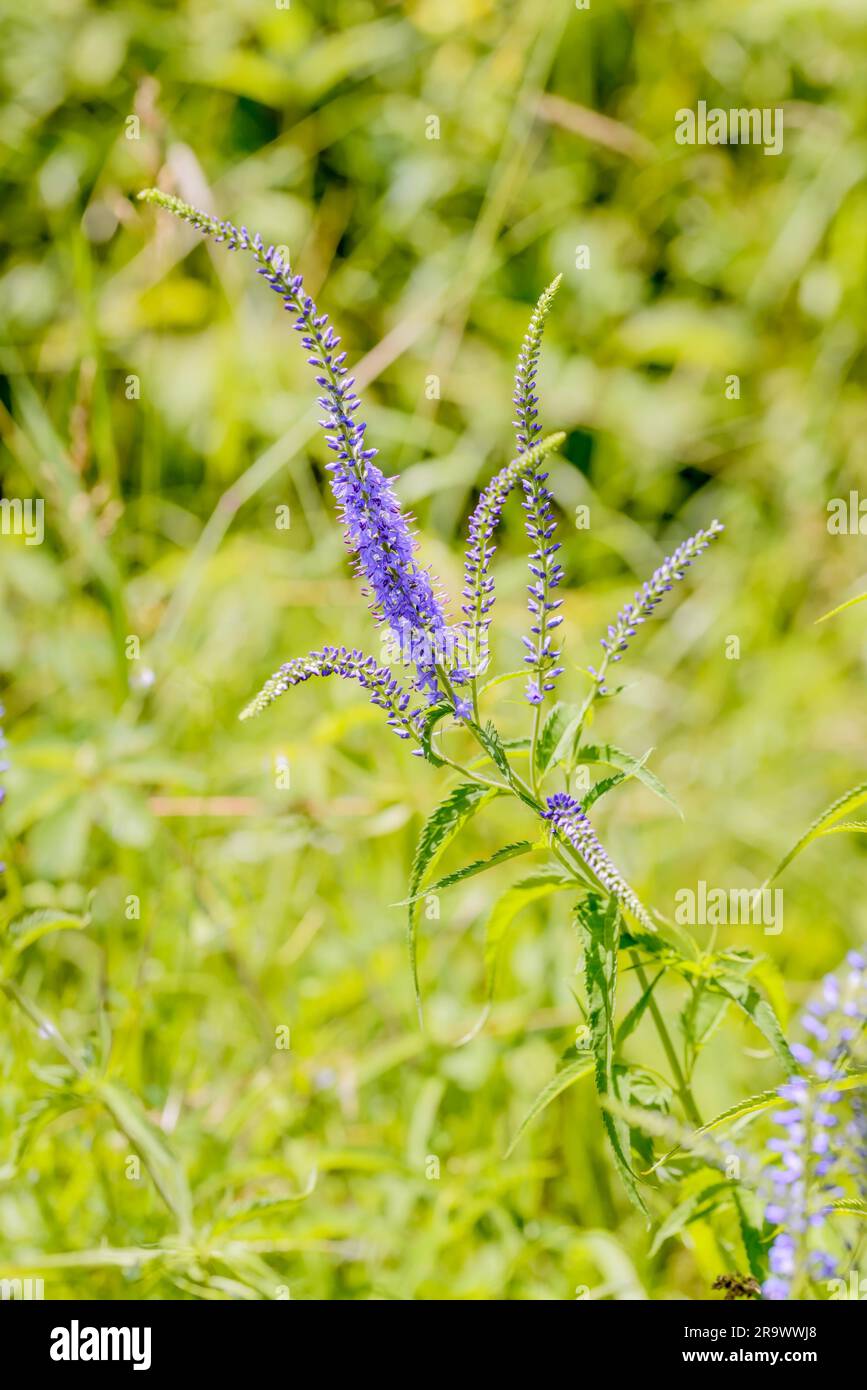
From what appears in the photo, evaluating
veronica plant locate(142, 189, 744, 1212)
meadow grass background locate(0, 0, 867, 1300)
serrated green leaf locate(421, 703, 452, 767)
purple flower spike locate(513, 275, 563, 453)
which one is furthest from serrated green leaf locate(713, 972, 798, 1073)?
meadow grass background locate(0, 0, 867, 1300)

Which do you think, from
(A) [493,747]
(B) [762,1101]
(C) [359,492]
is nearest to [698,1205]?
(B) [762,1101]

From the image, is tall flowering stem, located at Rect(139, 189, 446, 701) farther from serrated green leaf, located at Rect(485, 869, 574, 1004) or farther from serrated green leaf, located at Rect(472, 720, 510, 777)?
serrated green leaf, located at Rect(485, 869, 574, 1004)

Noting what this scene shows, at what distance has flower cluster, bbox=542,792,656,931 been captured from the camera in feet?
5.49

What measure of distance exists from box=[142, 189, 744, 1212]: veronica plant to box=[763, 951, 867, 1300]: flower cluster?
124 millimetres

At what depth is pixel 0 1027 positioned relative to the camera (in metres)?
3.00

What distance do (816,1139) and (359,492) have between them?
0.97 metres

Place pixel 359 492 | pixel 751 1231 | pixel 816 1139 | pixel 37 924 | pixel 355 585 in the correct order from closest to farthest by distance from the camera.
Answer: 1. pixel 816 1139
2. pixel 359 492
3. pixel 751 1231
4. pixel 37 924
5. pixel 355 585

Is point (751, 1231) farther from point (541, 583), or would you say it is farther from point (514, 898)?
point (541, 583)

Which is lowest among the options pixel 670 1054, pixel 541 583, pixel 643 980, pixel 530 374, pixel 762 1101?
pixel 762 1101

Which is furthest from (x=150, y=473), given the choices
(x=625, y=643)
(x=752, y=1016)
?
(x=752, y=1016)

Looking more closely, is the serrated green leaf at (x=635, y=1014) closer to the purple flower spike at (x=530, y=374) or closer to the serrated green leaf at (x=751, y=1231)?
the serrated green leaf at (x=751, y=1231)

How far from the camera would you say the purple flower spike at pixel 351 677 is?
1778 mm

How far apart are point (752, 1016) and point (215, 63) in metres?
4.56

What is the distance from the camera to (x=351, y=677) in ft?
5.98
